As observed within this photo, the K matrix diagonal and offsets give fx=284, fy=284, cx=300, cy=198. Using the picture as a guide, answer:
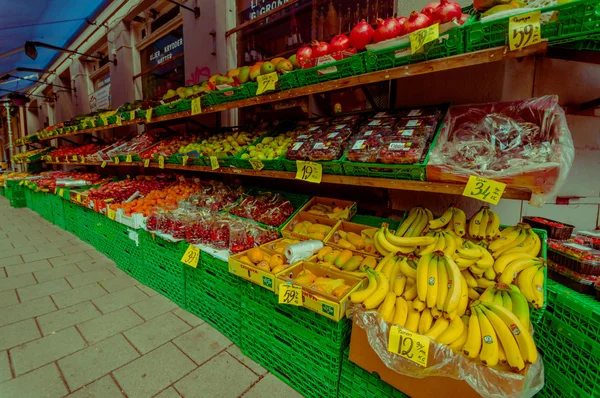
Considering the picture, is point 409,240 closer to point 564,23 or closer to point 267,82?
point 564,23

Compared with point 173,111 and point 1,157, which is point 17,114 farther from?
point 173,111

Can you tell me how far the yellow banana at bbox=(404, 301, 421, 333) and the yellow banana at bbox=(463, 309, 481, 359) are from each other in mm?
197

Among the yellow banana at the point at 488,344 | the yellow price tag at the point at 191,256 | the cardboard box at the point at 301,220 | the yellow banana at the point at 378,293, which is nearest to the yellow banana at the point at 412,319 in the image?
the yellow banana at the point at 378,293

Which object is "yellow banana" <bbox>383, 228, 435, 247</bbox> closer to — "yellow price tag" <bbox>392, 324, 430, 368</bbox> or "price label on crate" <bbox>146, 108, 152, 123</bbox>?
"yellow price tag" <bbox>392, 324, 430, 368</bbox>

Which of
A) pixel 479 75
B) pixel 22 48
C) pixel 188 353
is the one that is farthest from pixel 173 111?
pixel 22 48

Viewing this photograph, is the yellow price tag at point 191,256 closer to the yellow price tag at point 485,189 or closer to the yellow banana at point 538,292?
the yellow price tag at point 485,189

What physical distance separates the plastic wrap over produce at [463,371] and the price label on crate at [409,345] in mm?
24

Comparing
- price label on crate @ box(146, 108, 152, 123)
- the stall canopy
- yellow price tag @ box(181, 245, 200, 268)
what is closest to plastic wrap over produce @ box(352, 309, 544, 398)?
yellow price tag @ box(181, 245, 200, 268)

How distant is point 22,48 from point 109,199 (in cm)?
604

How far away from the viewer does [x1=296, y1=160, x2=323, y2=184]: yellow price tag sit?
1797 millimetres

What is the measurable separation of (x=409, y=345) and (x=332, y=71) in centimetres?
146

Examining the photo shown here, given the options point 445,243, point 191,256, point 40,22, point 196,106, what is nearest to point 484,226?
point 445,243

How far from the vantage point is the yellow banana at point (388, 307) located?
48.8 inches

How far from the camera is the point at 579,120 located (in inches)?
79.2
